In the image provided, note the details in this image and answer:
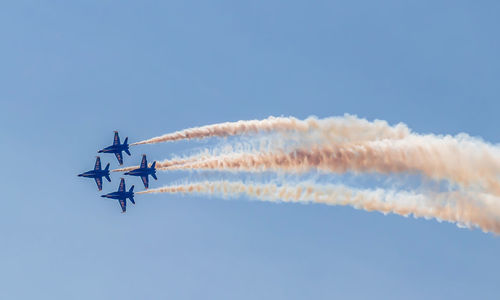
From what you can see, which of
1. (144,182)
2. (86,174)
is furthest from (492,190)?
(86,174)

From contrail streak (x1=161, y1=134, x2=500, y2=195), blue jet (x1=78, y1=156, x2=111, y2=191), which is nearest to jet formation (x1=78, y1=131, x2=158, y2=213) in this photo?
blue jet (x1=78, y1=156, x2=111, y2=191)

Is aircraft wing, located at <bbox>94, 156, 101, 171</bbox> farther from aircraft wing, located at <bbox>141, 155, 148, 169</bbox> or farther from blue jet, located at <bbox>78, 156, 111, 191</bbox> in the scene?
Answer: aircraft wing, located at <bbox>141, 155, 148, 169</bbox>

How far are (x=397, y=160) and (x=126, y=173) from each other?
3401 cm

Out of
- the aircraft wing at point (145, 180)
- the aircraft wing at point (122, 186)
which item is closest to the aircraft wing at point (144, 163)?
the aircraft wing at point (145, 180)

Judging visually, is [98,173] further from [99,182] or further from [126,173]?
[126,173]

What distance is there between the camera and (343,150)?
7350 cm

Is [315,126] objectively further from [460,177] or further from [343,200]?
[460,177]

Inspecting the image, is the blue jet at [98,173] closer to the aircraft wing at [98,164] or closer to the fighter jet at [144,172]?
the aircraft wing at [98,164]

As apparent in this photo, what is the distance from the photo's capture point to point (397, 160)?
232ft

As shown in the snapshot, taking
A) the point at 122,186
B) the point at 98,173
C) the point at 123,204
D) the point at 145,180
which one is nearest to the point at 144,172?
the point at 145,180

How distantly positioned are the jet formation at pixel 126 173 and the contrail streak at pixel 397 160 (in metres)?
18.2

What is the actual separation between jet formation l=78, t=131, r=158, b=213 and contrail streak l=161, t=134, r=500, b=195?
18.2 meters

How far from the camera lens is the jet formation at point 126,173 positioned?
93.8 meters

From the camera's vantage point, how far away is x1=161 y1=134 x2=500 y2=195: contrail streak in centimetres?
6819
